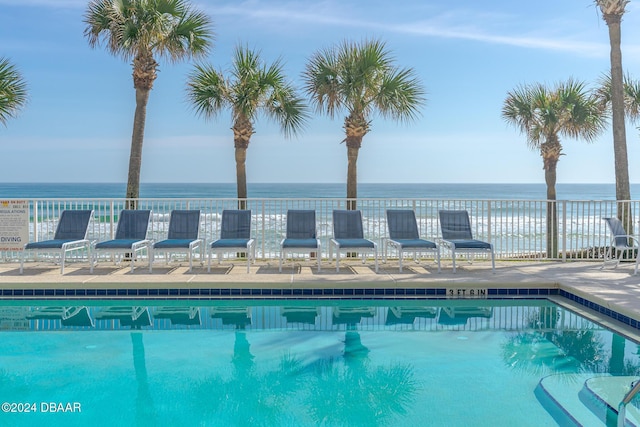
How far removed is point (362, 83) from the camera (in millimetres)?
9031

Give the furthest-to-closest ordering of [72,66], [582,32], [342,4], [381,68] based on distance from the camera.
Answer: [72,66] < [342,4] < [582,32] < [381,68]

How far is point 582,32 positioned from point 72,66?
75.5ft

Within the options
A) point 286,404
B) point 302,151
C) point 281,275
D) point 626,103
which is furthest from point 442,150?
point 286,404

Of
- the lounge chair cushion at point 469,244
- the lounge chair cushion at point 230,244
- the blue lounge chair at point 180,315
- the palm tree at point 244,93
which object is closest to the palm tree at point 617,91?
the lounge chair cushion at point 469,244

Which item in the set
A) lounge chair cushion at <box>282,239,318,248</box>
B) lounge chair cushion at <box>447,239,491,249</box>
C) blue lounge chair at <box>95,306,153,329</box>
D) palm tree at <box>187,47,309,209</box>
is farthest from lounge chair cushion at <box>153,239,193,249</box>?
lounge chair cushion at <box>447,239,491,249</box>

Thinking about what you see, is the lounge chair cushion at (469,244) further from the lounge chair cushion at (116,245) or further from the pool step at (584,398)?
the lounge chair cushion at (116,245)

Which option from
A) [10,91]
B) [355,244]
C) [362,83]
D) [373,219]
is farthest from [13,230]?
[362,83]

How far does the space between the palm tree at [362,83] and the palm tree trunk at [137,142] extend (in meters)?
2.85

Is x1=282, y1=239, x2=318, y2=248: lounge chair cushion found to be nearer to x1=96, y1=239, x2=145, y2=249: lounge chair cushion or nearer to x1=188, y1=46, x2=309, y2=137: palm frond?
x1=96, y1=239, x2=145, y2=249: lounge chair cushion

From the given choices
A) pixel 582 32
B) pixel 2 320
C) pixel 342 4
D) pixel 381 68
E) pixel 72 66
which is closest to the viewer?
pixel 2 320

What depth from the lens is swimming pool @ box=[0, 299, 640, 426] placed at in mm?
3369

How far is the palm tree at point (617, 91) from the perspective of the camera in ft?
32.8

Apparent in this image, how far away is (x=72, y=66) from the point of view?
86.8ft

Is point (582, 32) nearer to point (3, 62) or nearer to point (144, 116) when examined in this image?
point (144, 116)
